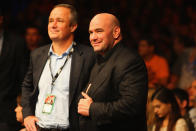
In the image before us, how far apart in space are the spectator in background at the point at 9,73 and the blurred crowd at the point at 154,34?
0.34 ft

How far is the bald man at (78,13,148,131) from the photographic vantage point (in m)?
2.79

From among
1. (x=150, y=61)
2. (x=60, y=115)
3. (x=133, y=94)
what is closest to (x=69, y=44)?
(x=60, y=115)

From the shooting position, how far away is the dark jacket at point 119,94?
109 inches

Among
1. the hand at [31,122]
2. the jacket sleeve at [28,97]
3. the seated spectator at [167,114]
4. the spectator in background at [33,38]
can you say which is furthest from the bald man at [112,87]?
the spectator in background at [33,38]

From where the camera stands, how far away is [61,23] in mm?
3359

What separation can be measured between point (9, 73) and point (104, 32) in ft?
5.19

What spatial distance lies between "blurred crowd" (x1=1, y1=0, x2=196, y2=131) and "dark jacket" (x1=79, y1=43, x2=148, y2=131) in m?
1.17

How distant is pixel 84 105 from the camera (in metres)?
2.91

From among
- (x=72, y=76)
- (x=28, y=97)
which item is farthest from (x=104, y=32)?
(x=28, y=97)

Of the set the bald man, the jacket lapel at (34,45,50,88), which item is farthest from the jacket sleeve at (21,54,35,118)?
the bald man

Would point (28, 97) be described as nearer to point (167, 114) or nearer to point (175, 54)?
point (167, 114)

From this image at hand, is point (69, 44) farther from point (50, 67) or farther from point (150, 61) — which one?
point (150, 61)

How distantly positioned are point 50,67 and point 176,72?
3096 mm

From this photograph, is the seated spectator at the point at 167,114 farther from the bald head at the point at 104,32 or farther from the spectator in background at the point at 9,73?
the spectator in background at the point at 9,73
